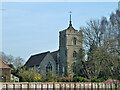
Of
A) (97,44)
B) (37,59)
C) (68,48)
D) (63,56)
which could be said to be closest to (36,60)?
(37,59)

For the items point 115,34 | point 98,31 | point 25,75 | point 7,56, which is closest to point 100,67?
point 98,31

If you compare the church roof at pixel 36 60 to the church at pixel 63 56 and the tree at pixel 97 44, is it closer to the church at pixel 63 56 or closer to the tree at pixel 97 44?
the church at pixel 63 56

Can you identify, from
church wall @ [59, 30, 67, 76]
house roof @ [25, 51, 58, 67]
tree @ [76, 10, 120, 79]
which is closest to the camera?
tree @ [76, 10, 120, 79]

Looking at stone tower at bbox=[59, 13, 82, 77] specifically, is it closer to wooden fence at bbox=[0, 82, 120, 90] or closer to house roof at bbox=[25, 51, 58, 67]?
house roof at bbox=[25, 51, 58, 67]

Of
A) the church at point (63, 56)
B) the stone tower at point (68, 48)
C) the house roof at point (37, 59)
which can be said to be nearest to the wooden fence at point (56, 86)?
the church at point (63, 56)

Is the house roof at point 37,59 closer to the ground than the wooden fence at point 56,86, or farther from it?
farther from it

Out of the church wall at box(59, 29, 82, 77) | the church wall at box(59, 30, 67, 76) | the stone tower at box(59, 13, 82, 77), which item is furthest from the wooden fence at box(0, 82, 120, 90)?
the church wall at box(59, 30, 67, 76)

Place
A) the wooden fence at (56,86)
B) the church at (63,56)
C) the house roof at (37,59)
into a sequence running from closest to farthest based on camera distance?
1. the wooden fence at (56,86)
2. the church at (63,56)
3. the house roof at (37,59)

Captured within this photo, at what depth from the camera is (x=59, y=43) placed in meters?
56.8

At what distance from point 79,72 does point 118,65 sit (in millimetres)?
17365

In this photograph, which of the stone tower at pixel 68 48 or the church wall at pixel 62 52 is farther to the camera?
the church wall at pixel 62 52

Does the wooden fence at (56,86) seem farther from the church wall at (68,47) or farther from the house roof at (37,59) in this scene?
the house roof at (37,59)

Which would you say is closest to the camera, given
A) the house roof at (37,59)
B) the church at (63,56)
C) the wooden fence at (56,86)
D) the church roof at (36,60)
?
the wooden fence at (56,86)

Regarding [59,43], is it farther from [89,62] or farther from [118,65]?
[118,65]
